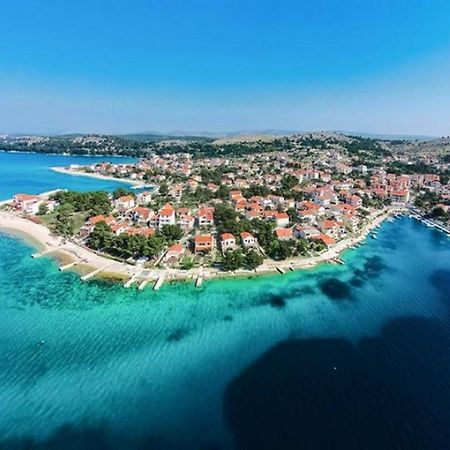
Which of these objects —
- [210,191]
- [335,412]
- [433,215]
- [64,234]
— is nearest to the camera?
[335,412]

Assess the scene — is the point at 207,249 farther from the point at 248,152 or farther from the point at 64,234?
the point at 248,152

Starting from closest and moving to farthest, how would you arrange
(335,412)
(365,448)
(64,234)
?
1. (365,448)
2. (335,412)
3. (64,234)

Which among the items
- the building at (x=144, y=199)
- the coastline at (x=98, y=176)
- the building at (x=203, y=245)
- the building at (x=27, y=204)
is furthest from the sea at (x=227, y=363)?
the coastline at (x=98, y=176)

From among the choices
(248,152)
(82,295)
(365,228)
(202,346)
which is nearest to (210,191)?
(365,228)

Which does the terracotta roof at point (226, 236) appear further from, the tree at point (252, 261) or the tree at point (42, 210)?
the tree at point (42, 210)

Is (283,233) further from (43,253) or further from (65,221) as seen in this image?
(65,221)

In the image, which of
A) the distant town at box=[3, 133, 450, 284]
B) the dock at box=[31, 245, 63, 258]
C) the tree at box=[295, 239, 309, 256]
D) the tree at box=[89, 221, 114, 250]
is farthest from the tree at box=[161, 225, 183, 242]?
the tree at box=[295, 239, 309, 256]

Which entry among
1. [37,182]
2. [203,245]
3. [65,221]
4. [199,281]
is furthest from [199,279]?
[37,182]

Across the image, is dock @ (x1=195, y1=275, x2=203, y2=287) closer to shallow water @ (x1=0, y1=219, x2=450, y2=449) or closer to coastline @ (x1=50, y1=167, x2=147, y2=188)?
shallow water @ (x1=0, y1=219, x2=450, y2=449)
